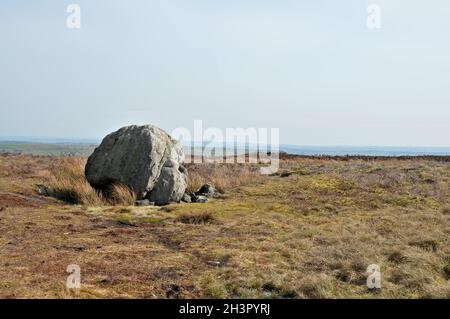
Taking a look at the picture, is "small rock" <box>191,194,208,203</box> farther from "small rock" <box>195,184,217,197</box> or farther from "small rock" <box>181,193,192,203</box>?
"small rock" <box>195,184,217,197</box>

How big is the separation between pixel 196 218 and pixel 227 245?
3.29 meters

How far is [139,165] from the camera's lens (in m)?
17.1

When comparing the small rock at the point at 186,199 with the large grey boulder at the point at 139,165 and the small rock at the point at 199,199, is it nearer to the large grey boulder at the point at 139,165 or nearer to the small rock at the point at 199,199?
the small rock at the point at 199,199

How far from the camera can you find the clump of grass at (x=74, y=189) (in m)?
16.2

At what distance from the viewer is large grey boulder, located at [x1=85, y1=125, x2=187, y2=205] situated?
671 inches

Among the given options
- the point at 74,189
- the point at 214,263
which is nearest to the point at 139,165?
the point at 74,189

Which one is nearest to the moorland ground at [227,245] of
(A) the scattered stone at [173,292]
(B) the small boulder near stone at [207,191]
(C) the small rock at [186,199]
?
(A) the scattered stone at [173,292]

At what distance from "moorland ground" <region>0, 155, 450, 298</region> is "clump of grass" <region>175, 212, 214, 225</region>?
0.11ft

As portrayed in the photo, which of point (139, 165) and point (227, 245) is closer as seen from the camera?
point (227, 245)

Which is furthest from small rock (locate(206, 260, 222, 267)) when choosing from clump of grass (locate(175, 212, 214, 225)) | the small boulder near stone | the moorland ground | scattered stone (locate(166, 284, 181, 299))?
the small boulder near stone

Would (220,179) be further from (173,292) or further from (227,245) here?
(173,292)
